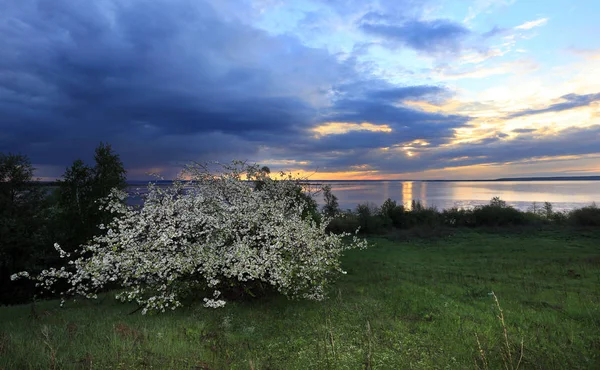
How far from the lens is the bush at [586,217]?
4044 cm

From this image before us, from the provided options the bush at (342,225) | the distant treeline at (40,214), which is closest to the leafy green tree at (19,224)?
the distant treeline at (40,214)

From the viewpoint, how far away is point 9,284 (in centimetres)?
2695

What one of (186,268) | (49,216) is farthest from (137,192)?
(49,216)

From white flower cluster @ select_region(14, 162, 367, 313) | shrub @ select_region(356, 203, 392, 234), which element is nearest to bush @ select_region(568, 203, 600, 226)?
shrub @ select_region(356, 203, 392, 234)

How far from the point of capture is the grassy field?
8117mm

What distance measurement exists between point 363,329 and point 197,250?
7.16 metres

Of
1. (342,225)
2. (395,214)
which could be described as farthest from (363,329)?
(395,214)

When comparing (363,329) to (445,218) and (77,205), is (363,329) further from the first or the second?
(445,218)

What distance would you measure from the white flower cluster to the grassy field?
123 centimetres

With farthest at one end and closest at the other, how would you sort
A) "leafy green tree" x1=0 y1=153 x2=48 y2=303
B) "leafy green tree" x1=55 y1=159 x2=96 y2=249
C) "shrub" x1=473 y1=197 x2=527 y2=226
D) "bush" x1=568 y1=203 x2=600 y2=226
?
"shrub" x1=473 y1=197 x2=527 y2=226 → "bush" x1=568 y1=203 x2=600 y2=226 → "leafy green tree" x1=55 y1=159 x2=96 y2=249 → "leafy green tree" x1=0 y1=153 x2=48 y2=303

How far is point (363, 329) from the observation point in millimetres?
10875

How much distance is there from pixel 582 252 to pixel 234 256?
99.0 ft

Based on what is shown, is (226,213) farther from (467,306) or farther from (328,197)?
(328,197)

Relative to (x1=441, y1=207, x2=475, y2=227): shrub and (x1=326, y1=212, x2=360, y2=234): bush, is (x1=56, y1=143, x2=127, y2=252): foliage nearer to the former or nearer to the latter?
(x1=326, y1=212, x2=360, y2=234): bush
